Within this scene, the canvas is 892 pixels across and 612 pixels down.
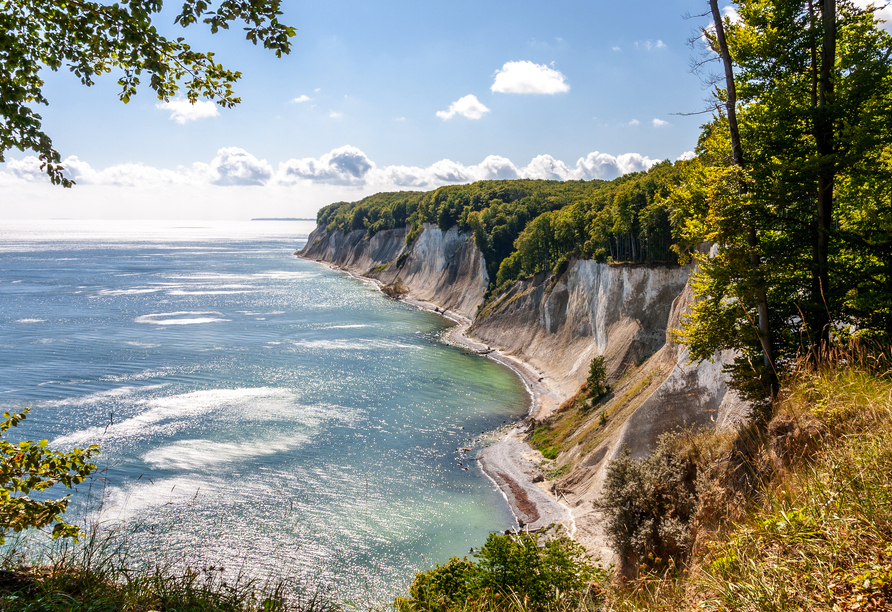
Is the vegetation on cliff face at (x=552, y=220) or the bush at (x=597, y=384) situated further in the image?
the vegetation on cliff face at (x=552, y=220)

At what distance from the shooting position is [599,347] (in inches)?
1962

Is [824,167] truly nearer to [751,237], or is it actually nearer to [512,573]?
[751,237]

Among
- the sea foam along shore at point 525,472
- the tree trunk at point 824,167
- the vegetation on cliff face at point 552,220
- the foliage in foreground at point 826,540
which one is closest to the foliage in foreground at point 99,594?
the foliage in foreground at point 826,540

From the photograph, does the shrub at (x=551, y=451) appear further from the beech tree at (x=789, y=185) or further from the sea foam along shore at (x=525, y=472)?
the beech tree at (x=789, y=185)

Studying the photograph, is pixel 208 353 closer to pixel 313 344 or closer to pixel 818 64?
pixel 313 344

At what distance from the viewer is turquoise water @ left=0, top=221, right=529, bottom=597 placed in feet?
85.5

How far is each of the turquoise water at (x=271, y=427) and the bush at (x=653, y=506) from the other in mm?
8991

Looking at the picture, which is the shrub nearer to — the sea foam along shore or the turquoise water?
the sea foam along shore

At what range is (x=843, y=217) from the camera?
53.4ft

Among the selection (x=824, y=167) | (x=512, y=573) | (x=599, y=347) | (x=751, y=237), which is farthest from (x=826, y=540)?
(x=599, y=347)

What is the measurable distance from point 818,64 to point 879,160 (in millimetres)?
3014

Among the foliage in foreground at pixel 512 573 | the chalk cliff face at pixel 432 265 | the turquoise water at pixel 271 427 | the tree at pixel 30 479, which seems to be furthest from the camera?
the chalk cliff face at pixel 432 265

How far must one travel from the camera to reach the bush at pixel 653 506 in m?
15.1

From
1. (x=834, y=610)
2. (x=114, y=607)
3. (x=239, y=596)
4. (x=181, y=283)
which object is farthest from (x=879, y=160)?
(x=181, y=283)
